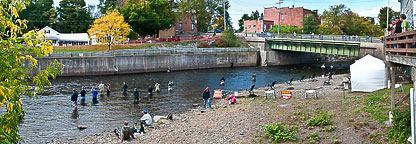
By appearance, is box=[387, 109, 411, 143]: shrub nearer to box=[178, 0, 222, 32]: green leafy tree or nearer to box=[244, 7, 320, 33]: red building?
box=[178, 0, 222, 32]: green leafy tree

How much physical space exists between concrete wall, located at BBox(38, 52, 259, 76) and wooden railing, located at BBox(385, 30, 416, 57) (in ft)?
151

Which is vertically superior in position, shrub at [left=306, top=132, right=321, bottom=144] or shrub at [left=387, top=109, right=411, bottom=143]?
shrub at [left=387, top=109, right=411, bottom=143]

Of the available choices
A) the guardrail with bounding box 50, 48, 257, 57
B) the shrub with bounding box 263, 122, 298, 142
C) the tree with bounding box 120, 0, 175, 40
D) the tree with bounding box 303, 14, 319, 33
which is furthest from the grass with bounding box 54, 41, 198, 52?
the shrub with bounding box 263, 122, 298, 142

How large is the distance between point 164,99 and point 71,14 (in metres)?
64.9

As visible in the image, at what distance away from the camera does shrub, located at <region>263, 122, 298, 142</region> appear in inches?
601

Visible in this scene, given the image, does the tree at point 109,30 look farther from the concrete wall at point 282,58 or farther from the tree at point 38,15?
the concrete wall at point 282,58

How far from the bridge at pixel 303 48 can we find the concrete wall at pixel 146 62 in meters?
3.03

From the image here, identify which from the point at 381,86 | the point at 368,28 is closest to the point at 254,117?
the point at 381,86

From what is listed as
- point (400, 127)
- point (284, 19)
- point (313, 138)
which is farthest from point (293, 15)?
Result: point (400, 127)

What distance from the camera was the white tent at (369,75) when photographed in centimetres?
2591

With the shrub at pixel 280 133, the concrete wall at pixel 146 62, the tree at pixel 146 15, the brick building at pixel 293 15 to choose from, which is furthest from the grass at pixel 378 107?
the brick building at pixel 293 15

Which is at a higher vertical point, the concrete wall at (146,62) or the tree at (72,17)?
the tree at (72,17)

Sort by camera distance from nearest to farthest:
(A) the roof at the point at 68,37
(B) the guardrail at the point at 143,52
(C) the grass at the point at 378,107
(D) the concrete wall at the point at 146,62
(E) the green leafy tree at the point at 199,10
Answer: (C) the grass at the point at 378,107, (D) the concrete wall at the point at 146,62, (B) the guardrail at the point at 143,52, (A) the roof at the point at 68,37, (E) the green leafy tree at the point at 199,10

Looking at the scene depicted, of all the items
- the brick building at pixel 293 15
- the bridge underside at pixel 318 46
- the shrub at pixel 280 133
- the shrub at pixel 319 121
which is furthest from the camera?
the brick building at pixel 293 15
